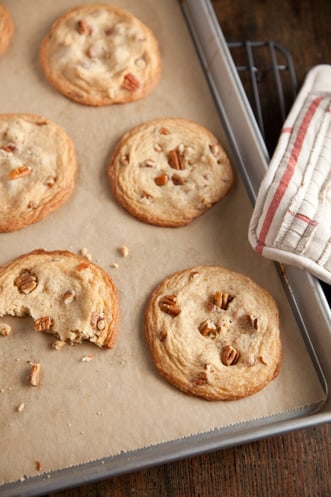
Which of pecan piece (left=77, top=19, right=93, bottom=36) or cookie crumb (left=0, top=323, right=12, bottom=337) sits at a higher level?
pecan piece (left=77, top=19, right=93, bottom=36)

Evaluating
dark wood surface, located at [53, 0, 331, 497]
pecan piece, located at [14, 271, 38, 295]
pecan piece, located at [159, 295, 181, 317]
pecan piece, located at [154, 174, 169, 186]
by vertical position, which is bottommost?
dark wood surface, located at [53, 0, 331, 497]

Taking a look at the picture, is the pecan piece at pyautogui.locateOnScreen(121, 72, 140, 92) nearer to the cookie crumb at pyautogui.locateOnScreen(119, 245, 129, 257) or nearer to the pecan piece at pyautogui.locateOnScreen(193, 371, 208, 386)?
the cookie crumb at pyautogui.locateOnScreen(119, 245, 129, 257)

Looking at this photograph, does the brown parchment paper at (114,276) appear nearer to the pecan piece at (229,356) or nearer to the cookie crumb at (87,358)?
the cookie crumb at (87,358)

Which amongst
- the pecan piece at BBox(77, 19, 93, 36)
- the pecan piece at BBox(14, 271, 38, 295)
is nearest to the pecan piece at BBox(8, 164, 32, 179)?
the pecan piece at BBox(14, 271, 38, 295)

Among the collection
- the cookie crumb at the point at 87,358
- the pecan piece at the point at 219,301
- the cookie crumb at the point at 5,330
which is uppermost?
the cookie crumb at the point at 5,330

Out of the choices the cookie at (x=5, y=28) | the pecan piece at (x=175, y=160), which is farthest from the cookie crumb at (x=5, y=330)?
the cookie at (x=5, y=28)

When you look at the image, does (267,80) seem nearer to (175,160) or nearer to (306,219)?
(175,160)

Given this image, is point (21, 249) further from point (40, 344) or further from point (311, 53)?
point (311, 53)

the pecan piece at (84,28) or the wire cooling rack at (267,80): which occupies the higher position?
the pecan piece at (84,28)
